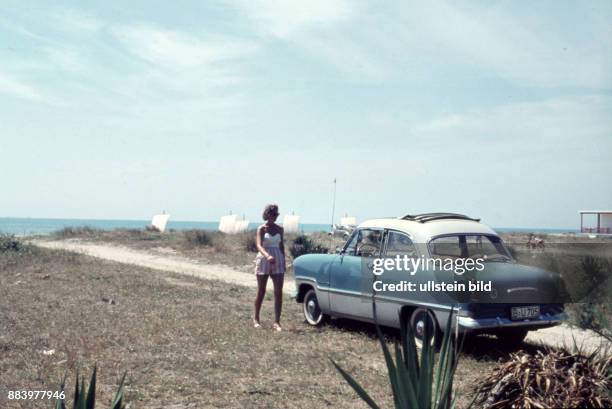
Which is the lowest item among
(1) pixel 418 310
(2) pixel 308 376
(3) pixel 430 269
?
(2) pixel 308 376

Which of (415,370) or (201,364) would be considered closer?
(415,370)

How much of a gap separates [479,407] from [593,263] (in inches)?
84.2

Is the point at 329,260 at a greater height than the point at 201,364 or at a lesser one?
greater

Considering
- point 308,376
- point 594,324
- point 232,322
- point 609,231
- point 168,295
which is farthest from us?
point 168,295

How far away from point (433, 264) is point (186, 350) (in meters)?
3.05

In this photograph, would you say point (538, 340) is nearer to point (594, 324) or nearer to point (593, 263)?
point (594, 324)

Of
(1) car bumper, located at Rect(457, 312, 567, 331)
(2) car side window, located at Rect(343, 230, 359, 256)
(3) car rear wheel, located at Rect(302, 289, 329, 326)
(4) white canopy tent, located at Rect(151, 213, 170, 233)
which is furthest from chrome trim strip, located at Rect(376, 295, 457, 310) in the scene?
(4) white canopy tent, located at Rect(151, 213, 170, 233)

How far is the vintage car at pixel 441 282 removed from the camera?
7.44m

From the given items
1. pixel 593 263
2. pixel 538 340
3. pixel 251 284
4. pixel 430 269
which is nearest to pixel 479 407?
pixel 593 263

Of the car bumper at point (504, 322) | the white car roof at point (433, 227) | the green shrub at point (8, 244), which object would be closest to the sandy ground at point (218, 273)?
the car bumper at point (504, 322)

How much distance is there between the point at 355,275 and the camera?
9.01 metres

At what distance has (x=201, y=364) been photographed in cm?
706

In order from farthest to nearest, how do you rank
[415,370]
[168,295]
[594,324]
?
[168,295]
[594,324]
[415,370]

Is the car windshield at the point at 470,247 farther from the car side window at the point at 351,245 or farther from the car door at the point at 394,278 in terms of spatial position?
the car side window at the point at 351,245
